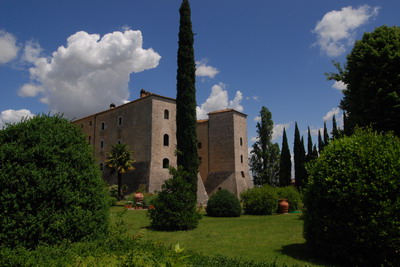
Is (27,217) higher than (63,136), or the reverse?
(63,136)

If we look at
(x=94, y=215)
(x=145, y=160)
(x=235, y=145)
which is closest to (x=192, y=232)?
(x=94, y=215)

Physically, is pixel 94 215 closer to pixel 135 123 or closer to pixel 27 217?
pixel 27 217

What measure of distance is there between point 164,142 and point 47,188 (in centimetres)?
2927

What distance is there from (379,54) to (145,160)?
80.7 ft

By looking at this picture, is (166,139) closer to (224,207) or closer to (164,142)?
(164,142)

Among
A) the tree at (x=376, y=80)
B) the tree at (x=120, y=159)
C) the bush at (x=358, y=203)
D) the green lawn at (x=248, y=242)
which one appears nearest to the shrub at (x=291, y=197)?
the tree at (x=376, y=80)

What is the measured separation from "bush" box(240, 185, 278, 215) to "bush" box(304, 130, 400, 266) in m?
13.4

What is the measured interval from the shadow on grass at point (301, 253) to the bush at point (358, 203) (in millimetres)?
223

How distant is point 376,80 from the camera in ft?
50.6

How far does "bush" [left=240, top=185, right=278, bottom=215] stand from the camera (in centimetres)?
2066

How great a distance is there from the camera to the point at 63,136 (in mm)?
5805

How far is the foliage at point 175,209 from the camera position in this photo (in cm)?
1292

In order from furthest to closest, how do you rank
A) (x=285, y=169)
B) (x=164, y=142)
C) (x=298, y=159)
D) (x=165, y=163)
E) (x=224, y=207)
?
(x=298, y=159) → (x=285, y=169) → (x=164, y=142) → (x=165, y=163) → (x=224, y=207)

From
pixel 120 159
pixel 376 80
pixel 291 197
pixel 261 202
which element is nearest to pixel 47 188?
pixel 376 80
